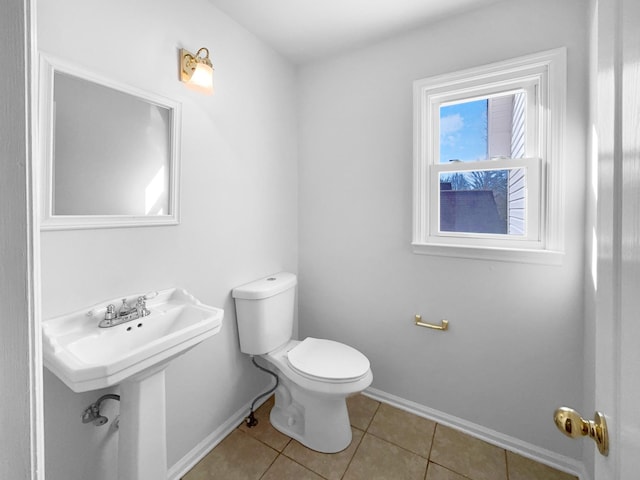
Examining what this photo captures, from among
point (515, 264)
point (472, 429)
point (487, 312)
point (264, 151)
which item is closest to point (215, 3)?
point (264, 151)

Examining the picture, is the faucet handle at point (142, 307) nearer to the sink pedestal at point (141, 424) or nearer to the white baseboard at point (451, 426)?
the sink pedestal at point (141, 424)

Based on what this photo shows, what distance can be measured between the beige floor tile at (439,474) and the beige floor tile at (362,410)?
0.39 metres

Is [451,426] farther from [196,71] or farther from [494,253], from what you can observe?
[196,71]

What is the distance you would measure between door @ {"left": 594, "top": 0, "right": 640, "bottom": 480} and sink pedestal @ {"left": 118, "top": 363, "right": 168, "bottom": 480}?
1.19 meters

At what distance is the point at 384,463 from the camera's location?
1.50 metres

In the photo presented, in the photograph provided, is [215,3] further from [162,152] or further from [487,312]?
[487,312]

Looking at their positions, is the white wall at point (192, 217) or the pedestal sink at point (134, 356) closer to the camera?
the pedestal sink at point (134, 356)

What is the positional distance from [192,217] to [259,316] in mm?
661

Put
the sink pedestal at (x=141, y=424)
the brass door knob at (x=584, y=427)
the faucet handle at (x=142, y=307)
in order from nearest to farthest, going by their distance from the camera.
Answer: the brass door knob at (x=584, y=427)
the sink pedestal at (x=141, y=424)
the faucet handle at (x=142, y=307)

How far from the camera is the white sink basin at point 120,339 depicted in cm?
84

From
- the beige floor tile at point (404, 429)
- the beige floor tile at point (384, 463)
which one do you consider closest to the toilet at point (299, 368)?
the beige floor tile at point (384, 463)

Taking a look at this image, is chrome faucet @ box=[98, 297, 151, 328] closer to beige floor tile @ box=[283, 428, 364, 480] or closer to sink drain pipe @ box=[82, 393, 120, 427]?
sink drain pipe @ box=[82, 393, 120, 427]

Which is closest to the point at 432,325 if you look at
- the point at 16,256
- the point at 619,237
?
the point at 619,237

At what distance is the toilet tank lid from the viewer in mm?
1682
